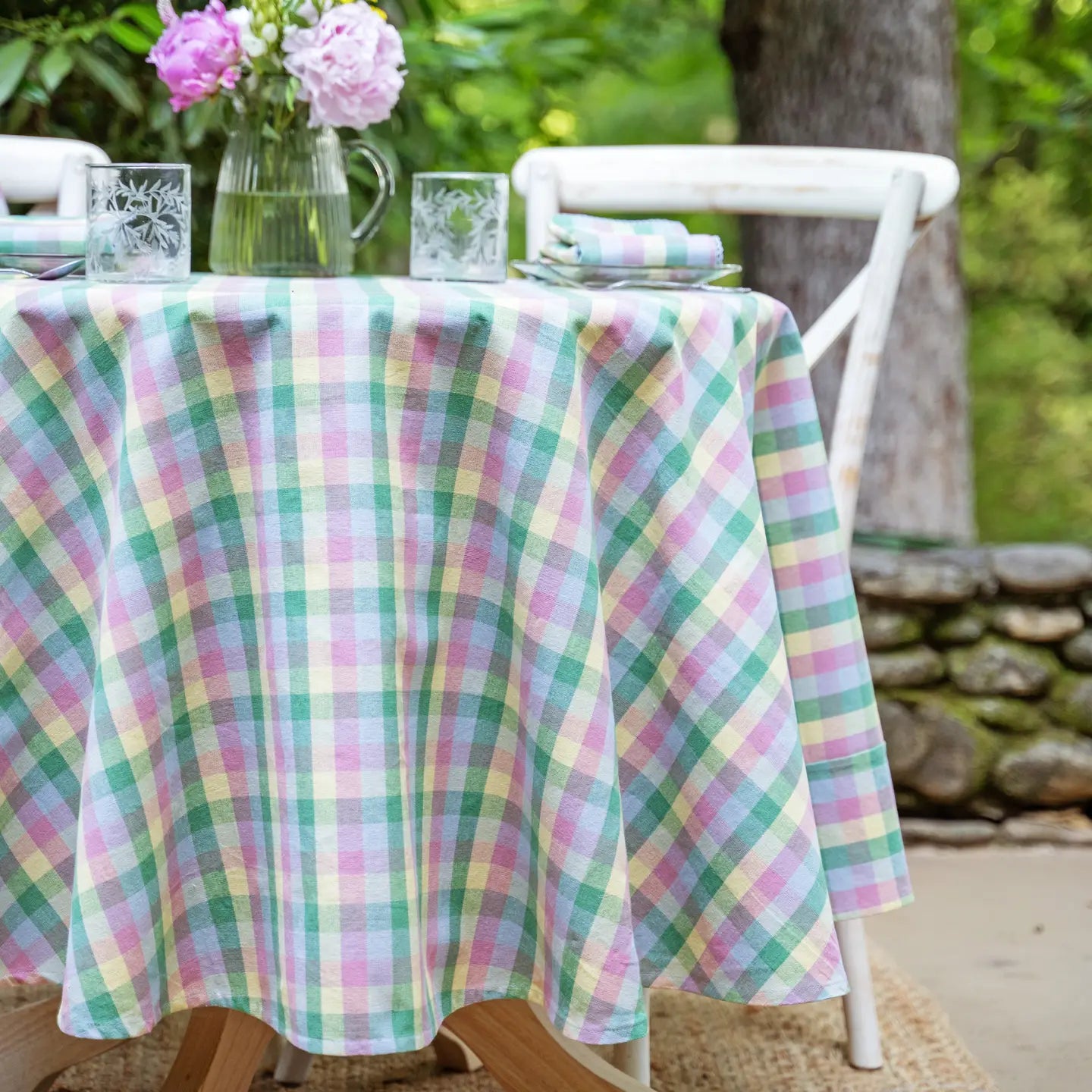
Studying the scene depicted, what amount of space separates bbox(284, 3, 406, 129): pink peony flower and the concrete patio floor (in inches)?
51.8

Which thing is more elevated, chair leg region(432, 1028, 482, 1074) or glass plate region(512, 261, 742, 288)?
glass plate region(512, 261, 742, 288)

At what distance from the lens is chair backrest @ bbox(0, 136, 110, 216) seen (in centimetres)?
181

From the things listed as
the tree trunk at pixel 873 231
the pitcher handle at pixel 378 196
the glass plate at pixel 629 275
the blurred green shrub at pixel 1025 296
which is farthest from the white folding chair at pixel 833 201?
the blurred green shrub at pixel 1025 296

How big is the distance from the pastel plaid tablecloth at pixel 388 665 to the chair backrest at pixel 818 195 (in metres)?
0.44

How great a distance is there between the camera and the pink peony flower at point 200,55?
128 centimetres

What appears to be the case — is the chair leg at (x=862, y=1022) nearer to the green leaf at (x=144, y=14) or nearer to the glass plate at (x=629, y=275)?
the glass plate at (x=629, y=275)

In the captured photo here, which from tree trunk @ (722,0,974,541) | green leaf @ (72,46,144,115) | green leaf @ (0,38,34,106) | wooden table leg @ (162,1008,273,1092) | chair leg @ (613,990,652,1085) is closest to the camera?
wooden table leg @ (162,1008,273,1092)

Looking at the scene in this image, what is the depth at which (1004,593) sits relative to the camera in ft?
8.73

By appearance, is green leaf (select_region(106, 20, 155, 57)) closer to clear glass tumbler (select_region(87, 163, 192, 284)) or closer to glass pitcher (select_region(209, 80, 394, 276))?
glass pitcher (select_region(209, 80, 394, 276))

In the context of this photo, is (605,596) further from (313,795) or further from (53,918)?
(53,918)

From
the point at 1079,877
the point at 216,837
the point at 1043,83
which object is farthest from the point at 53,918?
the point at 1043,83

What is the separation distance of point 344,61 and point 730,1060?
1.19 meters

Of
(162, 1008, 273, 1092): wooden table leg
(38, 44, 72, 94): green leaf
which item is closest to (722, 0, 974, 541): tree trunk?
(38, 44, 72, 94): green leaf

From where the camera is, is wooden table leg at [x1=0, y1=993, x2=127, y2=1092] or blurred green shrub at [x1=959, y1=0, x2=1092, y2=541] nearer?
wooden table leg at [x1=0, y1=993, x2=127, y2=1092]
